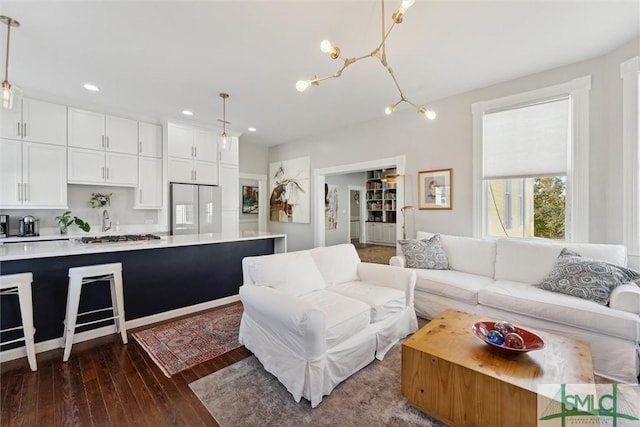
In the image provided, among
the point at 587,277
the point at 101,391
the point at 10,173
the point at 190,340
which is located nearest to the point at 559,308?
the point at 587,277

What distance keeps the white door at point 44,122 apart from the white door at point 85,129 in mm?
74

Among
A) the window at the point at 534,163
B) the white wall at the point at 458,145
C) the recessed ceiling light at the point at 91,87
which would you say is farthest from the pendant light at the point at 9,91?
the window at the point at 534,163

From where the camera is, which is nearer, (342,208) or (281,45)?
(281,45)

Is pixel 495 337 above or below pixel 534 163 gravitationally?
below

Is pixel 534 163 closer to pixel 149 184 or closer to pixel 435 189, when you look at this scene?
pixel 435 189

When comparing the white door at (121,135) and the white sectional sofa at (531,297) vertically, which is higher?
the white door at (121,135)

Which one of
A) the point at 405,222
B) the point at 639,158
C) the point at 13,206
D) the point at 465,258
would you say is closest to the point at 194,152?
the point at 13,206

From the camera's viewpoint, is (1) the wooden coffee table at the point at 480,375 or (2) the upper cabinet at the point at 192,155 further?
(2) the upper cabinet at the point at 192,155

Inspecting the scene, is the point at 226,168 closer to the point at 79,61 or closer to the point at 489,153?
the point at 79,61

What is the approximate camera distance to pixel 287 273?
2301 millimetres

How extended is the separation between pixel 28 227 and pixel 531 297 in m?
6.05

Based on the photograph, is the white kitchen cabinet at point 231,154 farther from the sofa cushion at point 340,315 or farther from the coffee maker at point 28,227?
the sofa cushion at point 340,315

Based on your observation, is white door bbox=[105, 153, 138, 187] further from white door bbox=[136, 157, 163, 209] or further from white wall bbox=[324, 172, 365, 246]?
white wall bbox=[324, 172, 365, 246]

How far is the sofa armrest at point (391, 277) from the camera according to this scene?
2549mm
